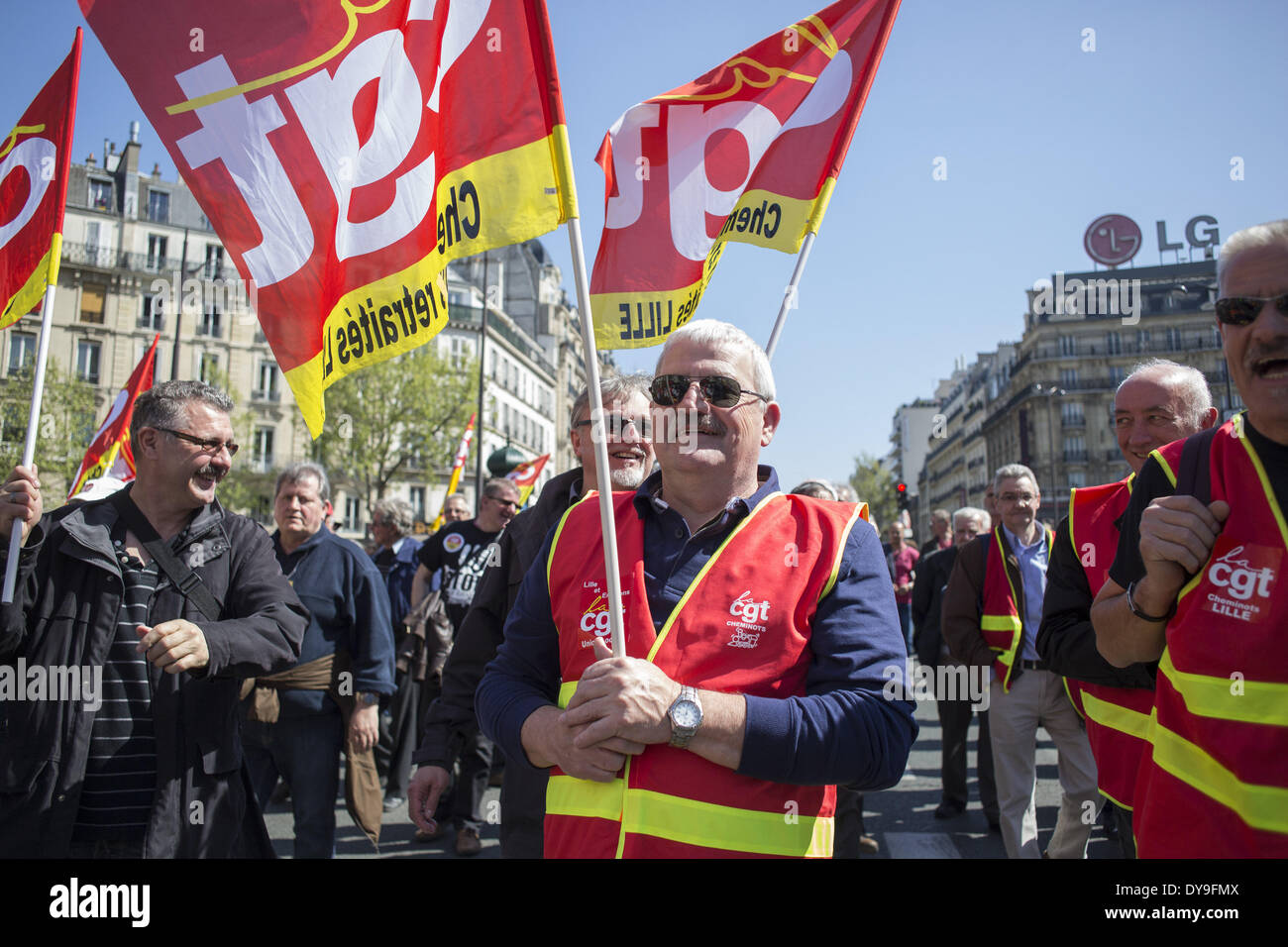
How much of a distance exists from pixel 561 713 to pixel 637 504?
2.11 feet

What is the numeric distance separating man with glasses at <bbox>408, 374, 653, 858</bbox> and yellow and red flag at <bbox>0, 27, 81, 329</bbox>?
2.11 meters

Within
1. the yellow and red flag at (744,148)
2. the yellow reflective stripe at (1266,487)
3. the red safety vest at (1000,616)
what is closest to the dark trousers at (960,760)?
the red safety vest at (1000,616)

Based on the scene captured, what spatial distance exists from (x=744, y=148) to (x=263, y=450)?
5108 cm

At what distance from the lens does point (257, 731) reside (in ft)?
14.7

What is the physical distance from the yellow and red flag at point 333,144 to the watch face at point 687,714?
139 cm

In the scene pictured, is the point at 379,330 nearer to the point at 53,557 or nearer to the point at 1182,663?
the point at 53,557

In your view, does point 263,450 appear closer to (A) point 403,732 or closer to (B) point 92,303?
(B) point 92,303

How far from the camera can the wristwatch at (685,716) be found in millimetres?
1842

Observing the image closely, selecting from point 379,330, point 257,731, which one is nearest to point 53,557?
point 379,330

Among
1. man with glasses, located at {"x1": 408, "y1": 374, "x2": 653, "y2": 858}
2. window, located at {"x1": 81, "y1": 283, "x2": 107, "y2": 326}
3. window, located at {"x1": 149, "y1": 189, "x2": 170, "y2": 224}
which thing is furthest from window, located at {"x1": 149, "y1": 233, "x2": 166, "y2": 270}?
man with glasses, located at {"x1": 408, "y1": 374, "x2": 653, "y2": 858}

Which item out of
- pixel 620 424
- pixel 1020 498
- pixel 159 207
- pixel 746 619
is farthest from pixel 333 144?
pixel 159 207

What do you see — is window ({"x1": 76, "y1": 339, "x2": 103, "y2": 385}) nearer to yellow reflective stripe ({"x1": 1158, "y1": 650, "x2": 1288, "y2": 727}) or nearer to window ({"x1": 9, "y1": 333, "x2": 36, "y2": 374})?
window ({"x1": 9, "y1": 333, "x2": 36, "y2": 374})

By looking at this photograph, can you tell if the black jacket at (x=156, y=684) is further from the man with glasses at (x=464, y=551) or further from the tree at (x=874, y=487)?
the tree at (x=874, y=487)

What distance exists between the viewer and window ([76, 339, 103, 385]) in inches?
1823
